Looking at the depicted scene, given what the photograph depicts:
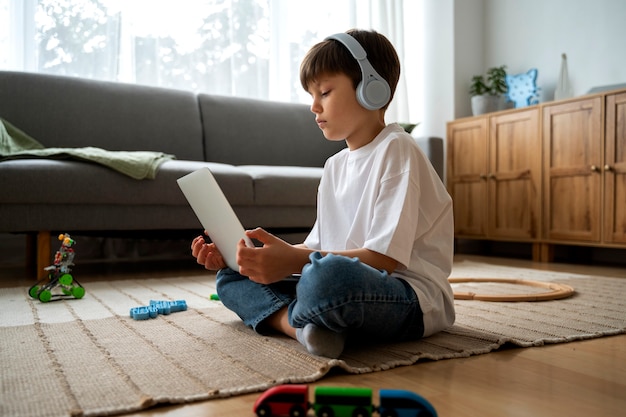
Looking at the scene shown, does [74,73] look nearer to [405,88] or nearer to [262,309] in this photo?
[405,88]

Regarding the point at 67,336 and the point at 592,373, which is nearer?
the point at 592,373

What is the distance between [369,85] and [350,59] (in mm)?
81

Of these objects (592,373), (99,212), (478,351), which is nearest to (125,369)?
(478,351)

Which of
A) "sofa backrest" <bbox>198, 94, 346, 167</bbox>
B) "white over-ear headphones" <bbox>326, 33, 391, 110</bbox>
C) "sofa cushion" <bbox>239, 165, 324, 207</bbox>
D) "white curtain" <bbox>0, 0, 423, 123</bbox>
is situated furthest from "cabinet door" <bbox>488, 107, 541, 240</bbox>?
"white over-ear headphones" <bbox>326, 33, 391, 110</bbox>

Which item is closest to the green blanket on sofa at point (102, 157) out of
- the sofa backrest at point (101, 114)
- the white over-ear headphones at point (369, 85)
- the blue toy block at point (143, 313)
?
the sofa backrest at point (101, 114)

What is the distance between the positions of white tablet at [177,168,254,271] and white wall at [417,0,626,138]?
109 inches

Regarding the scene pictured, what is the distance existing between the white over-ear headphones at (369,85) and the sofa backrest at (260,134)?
201cm

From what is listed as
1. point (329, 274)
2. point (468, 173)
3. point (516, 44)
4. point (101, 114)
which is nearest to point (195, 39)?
point (101, 114)

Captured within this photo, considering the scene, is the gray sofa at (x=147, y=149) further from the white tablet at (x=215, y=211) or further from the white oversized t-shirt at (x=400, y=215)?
the white oversized t-shirt at (x=400, y=215)

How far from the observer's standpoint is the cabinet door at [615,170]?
2.61 metres

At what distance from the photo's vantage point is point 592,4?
320 cm

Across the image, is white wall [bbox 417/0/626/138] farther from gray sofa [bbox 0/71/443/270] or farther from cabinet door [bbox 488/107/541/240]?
gray sofa [bbox 0/71/443/270]

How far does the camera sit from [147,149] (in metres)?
2.79

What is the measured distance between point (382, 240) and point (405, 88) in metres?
3.01
